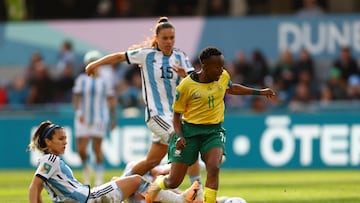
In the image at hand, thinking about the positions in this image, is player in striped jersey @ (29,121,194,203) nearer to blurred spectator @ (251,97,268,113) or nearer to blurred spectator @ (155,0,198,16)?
blurred spectator @ (251,97,268,113)

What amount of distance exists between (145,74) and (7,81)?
1668 centimetres

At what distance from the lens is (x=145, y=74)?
611 inches

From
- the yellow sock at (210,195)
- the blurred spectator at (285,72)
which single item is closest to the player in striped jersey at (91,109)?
the blurred spectator at (285,72)

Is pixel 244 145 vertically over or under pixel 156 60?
under

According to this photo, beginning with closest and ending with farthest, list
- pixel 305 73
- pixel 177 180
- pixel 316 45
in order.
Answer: pixel 177 180 → pixel 305 73 → pixel 316 45

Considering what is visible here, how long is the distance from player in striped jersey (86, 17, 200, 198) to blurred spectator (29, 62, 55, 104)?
1466 cm

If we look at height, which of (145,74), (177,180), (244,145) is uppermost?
(145,74)

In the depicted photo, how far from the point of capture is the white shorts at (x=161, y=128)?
15.3 metres

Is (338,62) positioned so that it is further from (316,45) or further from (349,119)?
(349,119)

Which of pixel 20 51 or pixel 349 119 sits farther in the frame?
pixel 20 51

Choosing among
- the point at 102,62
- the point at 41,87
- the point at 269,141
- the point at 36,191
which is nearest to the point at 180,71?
the point at 102,62

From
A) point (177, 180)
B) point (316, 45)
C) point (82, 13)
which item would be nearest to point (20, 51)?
point (82, 13)

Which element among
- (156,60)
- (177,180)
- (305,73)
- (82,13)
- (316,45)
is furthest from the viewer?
(82,13)

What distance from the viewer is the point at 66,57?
30531 mm
